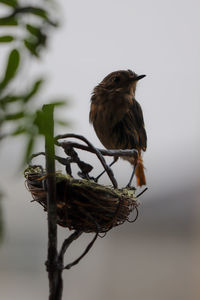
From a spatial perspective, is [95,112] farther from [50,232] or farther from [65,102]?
[65,102]

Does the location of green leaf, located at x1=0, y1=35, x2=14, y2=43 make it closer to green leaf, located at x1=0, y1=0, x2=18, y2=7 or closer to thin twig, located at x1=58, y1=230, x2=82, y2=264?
green leaf, located at x1=0, y1=0, x2=18, y2=7

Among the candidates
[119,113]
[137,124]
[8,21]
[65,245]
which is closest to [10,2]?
[8,21]

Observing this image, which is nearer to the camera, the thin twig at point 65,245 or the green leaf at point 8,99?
the green leaf at point 8,99

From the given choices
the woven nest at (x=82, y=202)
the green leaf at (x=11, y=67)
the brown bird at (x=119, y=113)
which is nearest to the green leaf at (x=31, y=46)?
the green leaf at (x=11, y=67)

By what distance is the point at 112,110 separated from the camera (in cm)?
172

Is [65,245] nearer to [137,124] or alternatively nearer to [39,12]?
[39,12]

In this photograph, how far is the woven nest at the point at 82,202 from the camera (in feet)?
2.45

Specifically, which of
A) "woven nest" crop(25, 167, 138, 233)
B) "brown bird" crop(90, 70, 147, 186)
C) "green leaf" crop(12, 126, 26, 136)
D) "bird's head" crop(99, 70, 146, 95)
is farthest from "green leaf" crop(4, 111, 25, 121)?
"bird's head" crop(99, 70, 146, 95)

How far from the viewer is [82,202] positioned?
75cm

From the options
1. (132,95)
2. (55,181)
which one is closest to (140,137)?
(132,95)

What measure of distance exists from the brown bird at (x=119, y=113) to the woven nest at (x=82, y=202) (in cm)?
87

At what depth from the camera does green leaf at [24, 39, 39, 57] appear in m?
A: 0.35

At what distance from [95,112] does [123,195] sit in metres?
0.99

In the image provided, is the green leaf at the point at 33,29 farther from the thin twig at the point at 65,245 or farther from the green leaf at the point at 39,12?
the thin twig at the point at 65,245
